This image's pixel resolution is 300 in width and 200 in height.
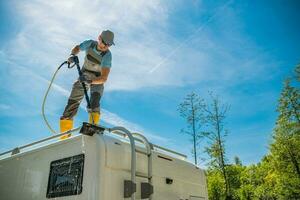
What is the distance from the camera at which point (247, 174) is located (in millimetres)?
52531

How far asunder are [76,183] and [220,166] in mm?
23113

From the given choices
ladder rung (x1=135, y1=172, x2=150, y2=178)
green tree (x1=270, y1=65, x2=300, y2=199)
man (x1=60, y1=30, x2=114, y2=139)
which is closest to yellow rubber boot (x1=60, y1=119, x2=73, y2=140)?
man (x1=60, y1=30, x2=114, y2=139)

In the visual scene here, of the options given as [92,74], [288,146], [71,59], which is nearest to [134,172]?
[92,74]

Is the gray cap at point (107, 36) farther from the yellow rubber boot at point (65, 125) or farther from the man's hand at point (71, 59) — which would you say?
the yellow rubber boot at point (65, 125)

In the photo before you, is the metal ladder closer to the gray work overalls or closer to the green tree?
the gray work overalls

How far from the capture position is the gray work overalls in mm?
6032

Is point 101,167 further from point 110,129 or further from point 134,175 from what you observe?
point 110,129

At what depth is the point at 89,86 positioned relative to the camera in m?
6.30

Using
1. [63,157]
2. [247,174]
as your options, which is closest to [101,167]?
[63,157]

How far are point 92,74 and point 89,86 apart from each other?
0.29m

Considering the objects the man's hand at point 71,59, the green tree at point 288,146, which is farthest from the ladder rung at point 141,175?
the green tree at point 288,146

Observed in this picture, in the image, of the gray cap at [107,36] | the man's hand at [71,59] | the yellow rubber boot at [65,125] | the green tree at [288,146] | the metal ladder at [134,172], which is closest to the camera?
the metal ladder at [134,172]

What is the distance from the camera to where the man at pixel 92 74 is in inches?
231

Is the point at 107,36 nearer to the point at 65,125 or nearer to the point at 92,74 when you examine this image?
the point at 92,74
